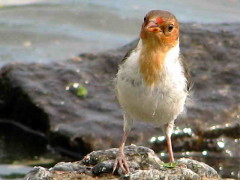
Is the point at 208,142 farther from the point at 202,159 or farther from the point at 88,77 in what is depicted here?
the point at 88,77

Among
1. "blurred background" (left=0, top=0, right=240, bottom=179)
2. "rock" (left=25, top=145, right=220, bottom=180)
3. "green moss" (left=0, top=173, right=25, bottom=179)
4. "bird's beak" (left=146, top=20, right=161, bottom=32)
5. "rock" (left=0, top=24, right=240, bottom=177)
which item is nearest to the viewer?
"rock" (left=25, top=145, right=220, bottom=180)

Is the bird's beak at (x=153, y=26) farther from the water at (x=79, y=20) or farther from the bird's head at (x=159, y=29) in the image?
the water at (x=79, y=20)

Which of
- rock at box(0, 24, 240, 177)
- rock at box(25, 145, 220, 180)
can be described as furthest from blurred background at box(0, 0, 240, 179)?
rock at box(25, 145, 220, 180)

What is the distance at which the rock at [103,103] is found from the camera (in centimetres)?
1030

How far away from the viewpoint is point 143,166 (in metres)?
7.14

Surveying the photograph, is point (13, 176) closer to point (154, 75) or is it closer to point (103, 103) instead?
point (103, 103)

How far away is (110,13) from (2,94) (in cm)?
612

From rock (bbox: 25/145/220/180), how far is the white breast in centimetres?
36

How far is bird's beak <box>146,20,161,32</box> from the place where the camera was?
7.14 metres

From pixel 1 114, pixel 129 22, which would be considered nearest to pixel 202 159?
pixel 1 114

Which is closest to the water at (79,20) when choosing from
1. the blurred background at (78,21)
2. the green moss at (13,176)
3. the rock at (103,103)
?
the blurred background at (78,21)

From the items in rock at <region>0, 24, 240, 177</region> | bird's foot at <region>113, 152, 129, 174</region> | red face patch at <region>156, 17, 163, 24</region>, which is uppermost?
rock at <region>0, 24, 240, 177</region>

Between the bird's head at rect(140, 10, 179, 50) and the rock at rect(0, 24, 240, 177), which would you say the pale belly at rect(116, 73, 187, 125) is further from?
the rock at rect(0, 24, 240, 177)

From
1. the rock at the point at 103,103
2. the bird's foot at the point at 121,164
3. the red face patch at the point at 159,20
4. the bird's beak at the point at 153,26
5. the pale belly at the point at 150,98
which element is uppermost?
the rock at the point at 103,103
